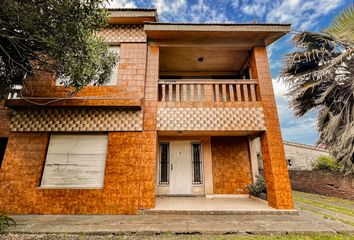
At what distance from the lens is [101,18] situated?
4387mm

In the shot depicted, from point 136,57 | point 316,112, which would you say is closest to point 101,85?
point 136,57

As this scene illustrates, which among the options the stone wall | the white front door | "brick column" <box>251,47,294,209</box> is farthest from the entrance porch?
the stone wall

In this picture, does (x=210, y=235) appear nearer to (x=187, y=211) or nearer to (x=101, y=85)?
(x=187, y=211)

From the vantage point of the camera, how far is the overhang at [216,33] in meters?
6.09

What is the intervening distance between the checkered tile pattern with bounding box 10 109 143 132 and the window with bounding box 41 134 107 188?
0.35 meters

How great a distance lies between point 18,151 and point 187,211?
18.7 ft

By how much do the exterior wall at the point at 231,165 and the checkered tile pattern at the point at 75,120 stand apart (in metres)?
4.15

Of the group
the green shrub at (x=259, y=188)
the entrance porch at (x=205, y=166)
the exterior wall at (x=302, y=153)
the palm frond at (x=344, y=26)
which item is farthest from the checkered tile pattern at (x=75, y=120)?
the exterior wall at (x=302, y=153)

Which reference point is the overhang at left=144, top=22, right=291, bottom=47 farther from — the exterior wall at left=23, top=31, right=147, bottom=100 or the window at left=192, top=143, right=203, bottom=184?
the window at left=192, top=143, right=203, bottom=184

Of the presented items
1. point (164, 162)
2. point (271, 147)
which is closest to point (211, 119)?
point (271, 147)

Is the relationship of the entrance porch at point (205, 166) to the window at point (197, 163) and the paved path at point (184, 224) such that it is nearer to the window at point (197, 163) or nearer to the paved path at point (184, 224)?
the window at point (197, 163)

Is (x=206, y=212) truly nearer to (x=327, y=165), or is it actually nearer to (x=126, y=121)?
(x=126, y=121)

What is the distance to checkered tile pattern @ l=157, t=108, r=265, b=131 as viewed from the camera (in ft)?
18.9

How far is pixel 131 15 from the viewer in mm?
6426
